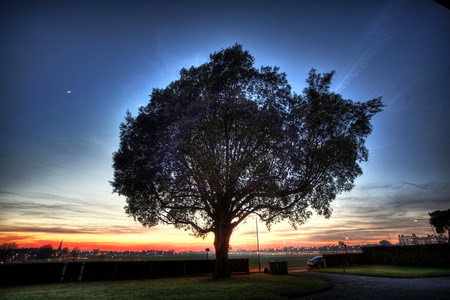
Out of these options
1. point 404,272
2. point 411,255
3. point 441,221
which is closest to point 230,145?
point 404,272

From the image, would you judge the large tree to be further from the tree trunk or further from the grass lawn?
the grass lawn

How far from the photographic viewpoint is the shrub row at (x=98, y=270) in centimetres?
1988

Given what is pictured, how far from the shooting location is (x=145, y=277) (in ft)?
78.5

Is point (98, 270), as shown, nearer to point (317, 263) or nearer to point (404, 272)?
point (317, 263)

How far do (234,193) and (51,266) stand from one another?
17.3m

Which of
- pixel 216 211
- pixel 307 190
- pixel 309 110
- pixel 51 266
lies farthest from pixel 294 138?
pixel 51 266

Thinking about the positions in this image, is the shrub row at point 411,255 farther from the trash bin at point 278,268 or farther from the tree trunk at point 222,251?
the tree trunk at point 222,251

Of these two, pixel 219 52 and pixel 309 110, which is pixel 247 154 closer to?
pixel 309 110

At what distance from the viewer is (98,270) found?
22594 millimetres

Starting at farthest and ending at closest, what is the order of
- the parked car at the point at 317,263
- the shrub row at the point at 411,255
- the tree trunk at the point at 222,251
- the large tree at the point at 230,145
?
the parked car at the point at 317,263 < the shrub row at the point at 411,255 < the tree trunk at the point at 222,251 < the large tree at the point at 230,145

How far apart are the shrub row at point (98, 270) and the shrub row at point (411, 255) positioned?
23.3m

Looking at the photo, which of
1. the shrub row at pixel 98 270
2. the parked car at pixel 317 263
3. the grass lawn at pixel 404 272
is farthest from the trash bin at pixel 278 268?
the parked car at pixel 317 263

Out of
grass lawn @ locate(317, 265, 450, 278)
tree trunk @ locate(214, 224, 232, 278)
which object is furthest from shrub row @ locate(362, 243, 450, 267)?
tree trunk @ locate(214, 224, 232, 278)

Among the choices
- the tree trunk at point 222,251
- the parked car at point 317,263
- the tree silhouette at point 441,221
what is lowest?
the parked car at point 317,263
